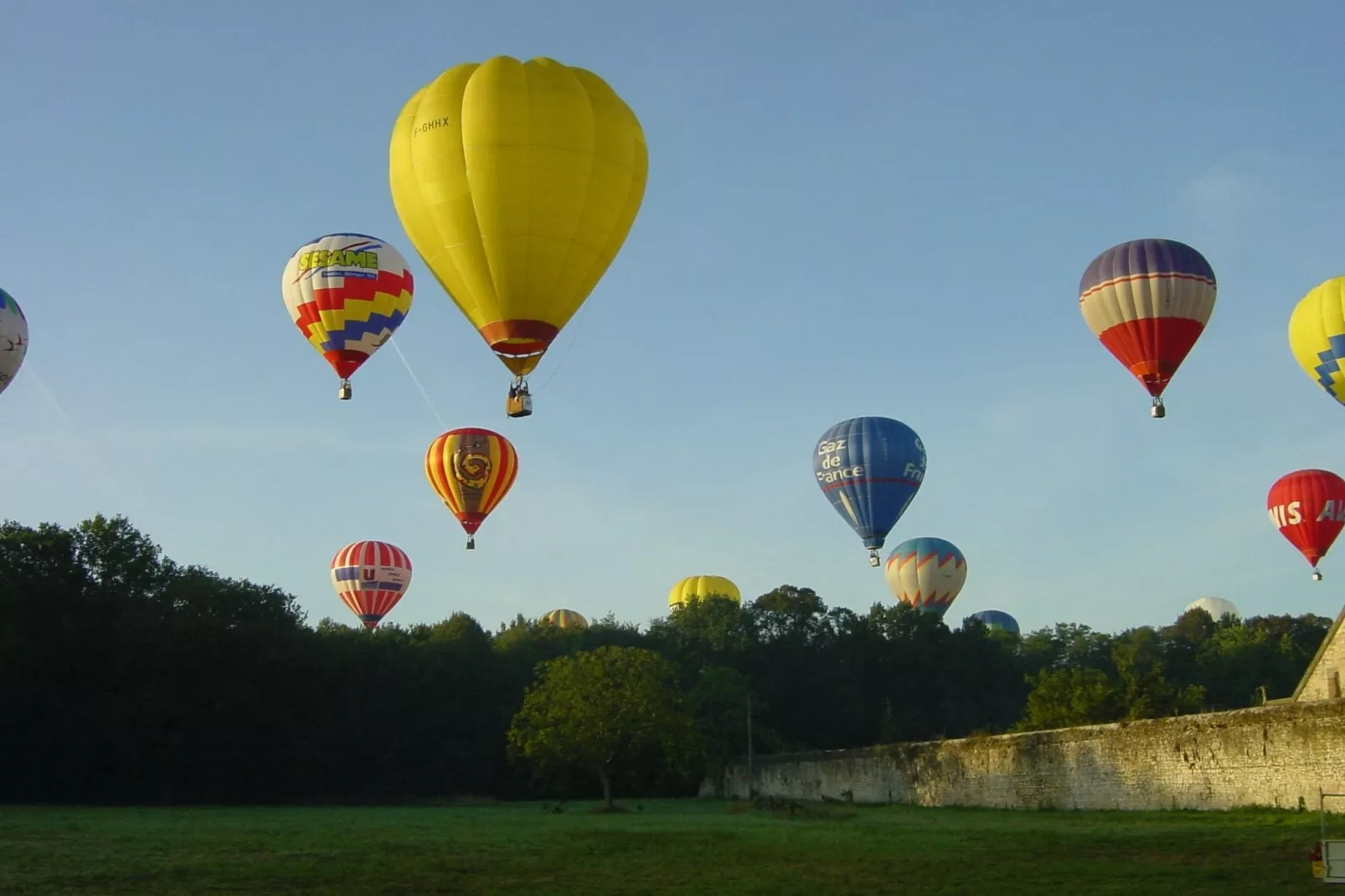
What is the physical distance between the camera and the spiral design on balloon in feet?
154

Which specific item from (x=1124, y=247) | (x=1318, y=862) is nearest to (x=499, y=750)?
(x=1124, y=247)

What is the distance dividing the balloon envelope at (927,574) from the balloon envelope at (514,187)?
166 ft

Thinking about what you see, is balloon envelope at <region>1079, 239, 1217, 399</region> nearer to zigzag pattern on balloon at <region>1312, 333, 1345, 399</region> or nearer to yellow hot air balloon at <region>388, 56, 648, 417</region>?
zigzag pattern on balloon at <region>1312, 333, 1345, 399</region>

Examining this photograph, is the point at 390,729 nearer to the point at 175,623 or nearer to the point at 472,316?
the point at 175,623

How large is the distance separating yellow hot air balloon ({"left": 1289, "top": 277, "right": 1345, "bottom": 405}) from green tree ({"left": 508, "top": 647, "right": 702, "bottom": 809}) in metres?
20.3

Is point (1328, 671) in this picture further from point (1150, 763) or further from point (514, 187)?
point (514, 187)

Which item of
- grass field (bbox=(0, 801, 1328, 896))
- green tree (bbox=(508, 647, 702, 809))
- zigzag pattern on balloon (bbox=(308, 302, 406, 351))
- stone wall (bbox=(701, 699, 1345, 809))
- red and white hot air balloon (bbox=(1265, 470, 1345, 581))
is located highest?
zigzag pattern on balloon (bbox=(308, 302, 406, 351))

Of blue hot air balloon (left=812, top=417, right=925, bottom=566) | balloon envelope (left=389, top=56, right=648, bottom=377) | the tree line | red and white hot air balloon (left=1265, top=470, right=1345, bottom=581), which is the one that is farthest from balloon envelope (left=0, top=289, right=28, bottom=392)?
red and white hot air balloon (left=1265, top=470, right=1345, bottom=581)

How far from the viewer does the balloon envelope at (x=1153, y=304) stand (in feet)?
108

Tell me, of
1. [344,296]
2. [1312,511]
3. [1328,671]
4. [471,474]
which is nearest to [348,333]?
[344,296]

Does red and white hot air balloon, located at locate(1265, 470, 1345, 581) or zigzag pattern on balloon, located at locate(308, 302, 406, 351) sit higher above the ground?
zigzag pattern on balloon, located at locate(308, 302, 406, 351)

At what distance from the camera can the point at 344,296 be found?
1423 inches

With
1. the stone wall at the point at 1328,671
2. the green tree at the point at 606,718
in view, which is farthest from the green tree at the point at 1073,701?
the green tree at the point at 606,718

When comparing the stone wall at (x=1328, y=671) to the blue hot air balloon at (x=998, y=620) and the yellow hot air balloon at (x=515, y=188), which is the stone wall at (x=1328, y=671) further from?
the blue hot air balloon at (x=998, y=620)
